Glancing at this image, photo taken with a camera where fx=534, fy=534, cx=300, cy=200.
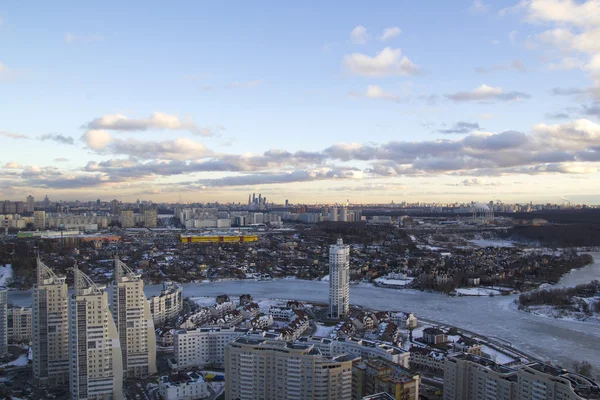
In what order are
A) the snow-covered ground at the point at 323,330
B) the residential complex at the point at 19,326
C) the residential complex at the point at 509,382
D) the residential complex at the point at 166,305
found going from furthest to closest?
the residential complex at the point at 166,305 < the snow-covered ground at the point at 323,330 < the residential complex at the point at 19,326 < the residential complex at the point at 509,382

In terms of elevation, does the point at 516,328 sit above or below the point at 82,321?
below

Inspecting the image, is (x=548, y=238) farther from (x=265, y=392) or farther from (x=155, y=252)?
(x=265, y=392)

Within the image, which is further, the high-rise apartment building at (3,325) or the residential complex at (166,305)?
the residential complex at (166,305)

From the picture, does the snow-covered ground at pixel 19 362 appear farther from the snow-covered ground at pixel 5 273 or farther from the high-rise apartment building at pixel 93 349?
the snow-covered ground at pixel 5 273

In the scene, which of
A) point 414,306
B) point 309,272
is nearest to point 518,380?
point 414,306

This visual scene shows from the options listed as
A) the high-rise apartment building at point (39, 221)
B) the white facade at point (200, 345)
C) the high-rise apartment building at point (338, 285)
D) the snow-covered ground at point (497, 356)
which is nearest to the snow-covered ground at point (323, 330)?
the high-rise apartment building at point (338, 285)

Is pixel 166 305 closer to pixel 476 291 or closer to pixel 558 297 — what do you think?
pixel 476 291

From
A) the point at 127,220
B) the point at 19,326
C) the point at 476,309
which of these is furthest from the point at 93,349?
the point at 127,220
